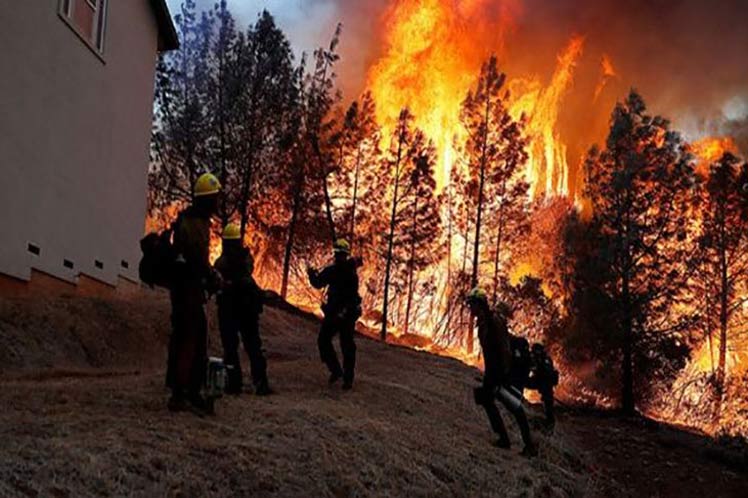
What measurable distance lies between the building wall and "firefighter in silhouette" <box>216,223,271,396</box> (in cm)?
523

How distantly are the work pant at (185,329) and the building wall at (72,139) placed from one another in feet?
22.7

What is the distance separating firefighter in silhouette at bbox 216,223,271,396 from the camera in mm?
9539

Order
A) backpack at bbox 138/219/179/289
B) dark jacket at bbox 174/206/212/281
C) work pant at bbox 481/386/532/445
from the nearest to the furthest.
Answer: backpack at bbox 138/219/179/289 < dark jacket at bbox 174/206/212/281 < work pant at bbox 481/386/532/445

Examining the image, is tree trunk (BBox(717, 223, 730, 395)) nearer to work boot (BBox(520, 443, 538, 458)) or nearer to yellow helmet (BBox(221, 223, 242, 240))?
work boot (BBox(520, 443, 538, 458))

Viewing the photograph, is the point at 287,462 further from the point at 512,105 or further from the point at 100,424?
the point at 512,105

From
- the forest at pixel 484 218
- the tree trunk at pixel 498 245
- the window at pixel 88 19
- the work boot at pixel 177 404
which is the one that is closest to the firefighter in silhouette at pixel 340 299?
the work boot at pixel 177 404

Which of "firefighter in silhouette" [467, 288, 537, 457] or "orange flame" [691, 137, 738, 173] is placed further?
"orange flame" [691, 137, 738, 173]

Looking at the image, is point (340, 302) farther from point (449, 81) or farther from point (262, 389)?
point (449, 81)

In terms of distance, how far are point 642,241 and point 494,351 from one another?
16.8 meters

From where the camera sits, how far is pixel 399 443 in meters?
8.34

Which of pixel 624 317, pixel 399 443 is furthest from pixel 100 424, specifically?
pixel 624 317

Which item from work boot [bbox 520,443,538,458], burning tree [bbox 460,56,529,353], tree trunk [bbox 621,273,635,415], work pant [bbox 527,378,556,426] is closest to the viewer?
work boot [bbox 520,443,538,458]

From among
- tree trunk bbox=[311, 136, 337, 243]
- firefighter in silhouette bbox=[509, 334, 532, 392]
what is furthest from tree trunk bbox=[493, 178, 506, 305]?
firefighter in silhouette bbox=[509, 334, 532, 392]

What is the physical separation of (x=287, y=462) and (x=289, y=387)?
452 centimetres
